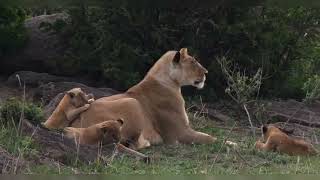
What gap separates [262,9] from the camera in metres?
18.4

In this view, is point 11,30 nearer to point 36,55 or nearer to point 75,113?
point 36,55

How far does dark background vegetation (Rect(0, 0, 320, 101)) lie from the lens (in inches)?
688

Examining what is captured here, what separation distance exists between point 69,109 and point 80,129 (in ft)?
2.99

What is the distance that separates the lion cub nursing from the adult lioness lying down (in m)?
0.14

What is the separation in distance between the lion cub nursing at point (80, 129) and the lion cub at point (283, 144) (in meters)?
2.09

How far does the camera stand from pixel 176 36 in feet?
59.5

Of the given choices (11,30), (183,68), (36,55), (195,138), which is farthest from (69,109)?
(36,55)

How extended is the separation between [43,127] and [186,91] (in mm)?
6678

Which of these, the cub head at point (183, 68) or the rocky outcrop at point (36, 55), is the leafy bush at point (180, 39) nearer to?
the rocky outcrop at point (36, 55)

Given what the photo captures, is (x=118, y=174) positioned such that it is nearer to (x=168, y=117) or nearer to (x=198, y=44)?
(x=168, y=117)

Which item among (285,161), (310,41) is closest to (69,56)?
(310,41)

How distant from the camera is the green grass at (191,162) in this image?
10211mm

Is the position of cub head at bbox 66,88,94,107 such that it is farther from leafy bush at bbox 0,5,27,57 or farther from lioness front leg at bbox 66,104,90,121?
leafy bush at bbox 0,5,27,57

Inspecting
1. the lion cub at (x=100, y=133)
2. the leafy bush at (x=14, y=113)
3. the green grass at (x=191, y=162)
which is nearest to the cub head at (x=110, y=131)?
the lion cub at (x=100, y=133)
